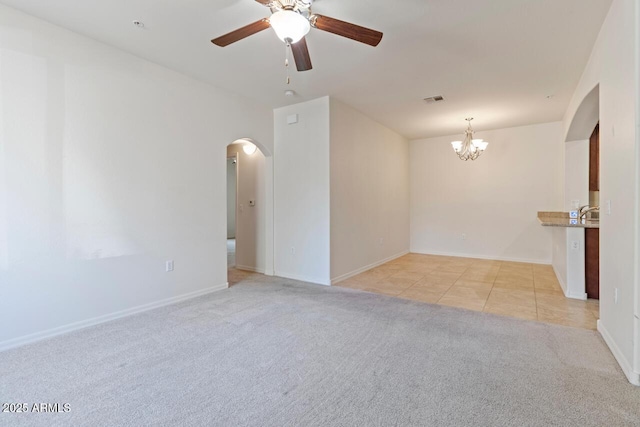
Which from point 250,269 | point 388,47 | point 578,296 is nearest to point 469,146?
point 578,296

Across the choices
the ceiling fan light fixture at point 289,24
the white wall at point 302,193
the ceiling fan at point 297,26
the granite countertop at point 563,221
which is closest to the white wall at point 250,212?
the white wall at point 302,193

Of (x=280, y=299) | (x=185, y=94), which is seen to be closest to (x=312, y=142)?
(x=185, y=94)

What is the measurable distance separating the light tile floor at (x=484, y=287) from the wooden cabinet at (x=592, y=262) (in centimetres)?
19

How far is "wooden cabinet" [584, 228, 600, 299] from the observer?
3596mm

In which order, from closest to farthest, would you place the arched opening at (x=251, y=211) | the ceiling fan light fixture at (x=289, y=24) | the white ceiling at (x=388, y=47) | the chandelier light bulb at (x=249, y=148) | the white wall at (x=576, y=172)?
the ceiling fan light fixture at (x=289, y=24) → the white ceiling at (x=388, y=47) → the white wall at (x=576, y=172) → the arched opening at (x=251, y=211) → the chandelier light bulb at (x=249, y=148)

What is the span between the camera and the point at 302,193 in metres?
4.71

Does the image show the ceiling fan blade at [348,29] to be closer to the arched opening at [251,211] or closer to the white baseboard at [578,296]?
the arched opening at [251,211]

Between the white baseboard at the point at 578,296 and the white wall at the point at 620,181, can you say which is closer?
the white wall at the point at 620,181

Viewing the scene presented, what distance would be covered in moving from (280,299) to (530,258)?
5266 mm

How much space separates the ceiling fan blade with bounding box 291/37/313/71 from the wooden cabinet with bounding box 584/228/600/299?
3.83m

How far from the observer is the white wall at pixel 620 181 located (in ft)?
6.31

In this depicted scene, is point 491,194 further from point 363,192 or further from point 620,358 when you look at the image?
point 620,358

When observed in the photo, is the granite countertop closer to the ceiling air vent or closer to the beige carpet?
the beige carpet

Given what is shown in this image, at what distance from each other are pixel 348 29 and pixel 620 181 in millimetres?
2249
